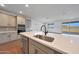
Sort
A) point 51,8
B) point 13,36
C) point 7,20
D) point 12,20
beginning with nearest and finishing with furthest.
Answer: point 51,8 < point 7,20 < point 13,36 < point 12,20

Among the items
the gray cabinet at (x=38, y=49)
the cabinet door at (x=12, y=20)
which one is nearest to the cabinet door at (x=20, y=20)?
the cabinet door at (x=12, y=20)

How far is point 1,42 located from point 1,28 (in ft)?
3.49

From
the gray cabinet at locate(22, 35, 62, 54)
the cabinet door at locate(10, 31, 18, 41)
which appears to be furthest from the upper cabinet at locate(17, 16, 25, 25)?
the gray cabinet at locate(22, 35, 62, 54)

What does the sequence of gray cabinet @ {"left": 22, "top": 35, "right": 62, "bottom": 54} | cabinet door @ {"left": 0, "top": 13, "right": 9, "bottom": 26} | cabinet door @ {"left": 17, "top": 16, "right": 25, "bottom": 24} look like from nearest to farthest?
gray cabinet @ {"left": 22, "top": 35, "right": 62, "bottom": 54}
cabinet door @ {"left": 0, "top": 13, "right": 9, "bottom": 26}
cabinet door @ {"left": 17, "top": 16, "right": 25, "bottom": 24}

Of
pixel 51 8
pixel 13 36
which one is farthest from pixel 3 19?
pixel 51 8

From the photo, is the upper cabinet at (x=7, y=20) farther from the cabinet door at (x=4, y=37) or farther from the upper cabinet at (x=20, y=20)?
the cabinet door at (x=4, y=37)

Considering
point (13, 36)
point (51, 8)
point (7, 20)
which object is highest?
point (51, 8)

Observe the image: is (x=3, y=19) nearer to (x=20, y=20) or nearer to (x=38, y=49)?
(x=20, y=20)

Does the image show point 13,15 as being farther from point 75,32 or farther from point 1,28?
point 75,32

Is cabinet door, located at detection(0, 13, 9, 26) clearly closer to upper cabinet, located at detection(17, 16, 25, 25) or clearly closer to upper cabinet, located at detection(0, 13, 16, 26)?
upper cabinet, located at detection(0, 13, 16, 26)

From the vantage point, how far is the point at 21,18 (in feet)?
21.7

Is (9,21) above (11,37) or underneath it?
above
